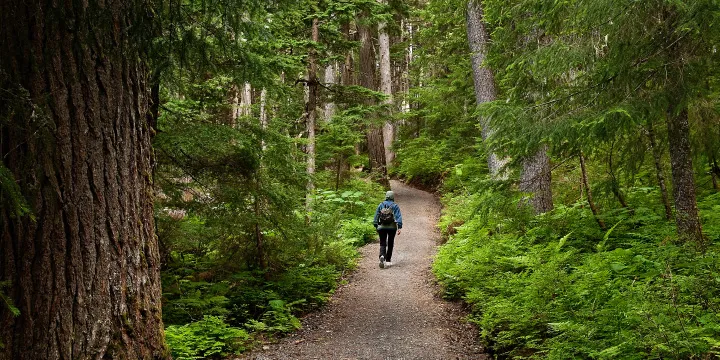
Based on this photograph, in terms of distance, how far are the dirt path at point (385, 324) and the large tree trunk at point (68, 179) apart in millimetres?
2578

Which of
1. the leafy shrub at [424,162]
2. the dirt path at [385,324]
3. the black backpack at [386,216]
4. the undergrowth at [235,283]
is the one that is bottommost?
the dirt path at [385,324]

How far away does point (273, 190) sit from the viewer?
687cm

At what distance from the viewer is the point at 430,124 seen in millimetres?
22500

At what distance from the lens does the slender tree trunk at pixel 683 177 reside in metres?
5.49

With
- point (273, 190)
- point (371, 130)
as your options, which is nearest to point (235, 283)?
point (273, 190)

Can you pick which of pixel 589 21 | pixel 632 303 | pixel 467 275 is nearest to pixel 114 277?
pixel 632 303

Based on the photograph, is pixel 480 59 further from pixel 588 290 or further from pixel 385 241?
pixel 588 290

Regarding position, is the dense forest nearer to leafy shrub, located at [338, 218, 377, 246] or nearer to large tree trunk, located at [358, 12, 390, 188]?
leafy shrub, located at [338, 218, 377, 246]

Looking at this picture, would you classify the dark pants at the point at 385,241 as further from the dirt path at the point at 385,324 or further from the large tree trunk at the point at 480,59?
the large tree trunk at the point at 480,59

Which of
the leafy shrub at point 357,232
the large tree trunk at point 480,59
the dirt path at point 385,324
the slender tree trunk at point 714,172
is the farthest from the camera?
the leafy shrub at point 357,232

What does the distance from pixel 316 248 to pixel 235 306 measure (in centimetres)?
275

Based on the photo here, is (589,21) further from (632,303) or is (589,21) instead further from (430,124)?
(430,124)

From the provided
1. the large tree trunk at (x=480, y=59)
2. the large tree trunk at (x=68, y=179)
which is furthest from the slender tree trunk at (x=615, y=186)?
the large tree trunk at (x=68, y=179)

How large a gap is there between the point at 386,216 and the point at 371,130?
9156mm
